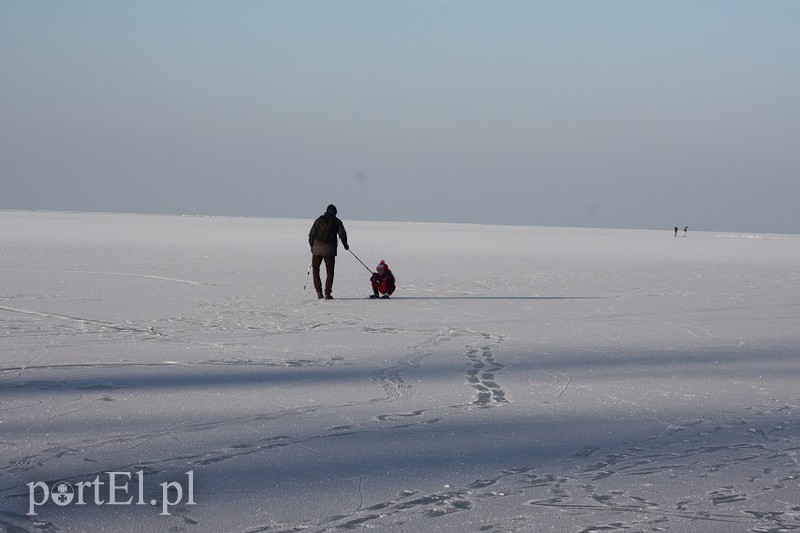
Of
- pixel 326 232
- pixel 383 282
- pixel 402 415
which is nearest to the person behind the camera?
pixel 402 415

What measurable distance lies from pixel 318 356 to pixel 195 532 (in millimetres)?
4741

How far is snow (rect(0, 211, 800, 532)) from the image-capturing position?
3988mm

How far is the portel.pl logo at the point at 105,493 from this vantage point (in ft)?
13.1

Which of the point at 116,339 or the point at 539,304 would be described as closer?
the point at 116,339

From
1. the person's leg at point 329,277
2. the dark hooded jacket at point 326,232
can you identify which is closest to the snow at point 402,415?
the person's leg at point 329,277

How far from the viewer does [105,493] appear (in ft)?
13.5

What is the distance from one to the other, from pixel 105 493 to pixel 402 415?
2.19 metres

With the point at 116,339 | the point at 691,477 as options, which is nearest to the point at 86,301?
the point at 116,339

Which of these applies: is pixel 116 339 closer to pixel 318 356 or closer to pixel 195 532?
pixel 318 356

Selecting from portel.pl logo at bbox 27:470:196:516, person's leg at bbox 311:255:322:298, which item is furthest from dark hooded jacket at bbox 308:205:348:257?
portel.pl logo at bbox 27:470:196:516

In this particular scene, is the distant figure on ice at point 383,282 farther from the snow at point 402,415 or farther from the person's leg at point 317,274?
the snow at point 402,415

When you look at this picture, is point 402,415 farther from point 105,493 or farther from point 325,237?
point 325,237

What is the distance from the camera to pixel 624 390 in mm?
6941

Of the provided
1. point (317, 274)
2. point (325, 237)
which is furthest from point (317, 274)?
point (325, 237)
